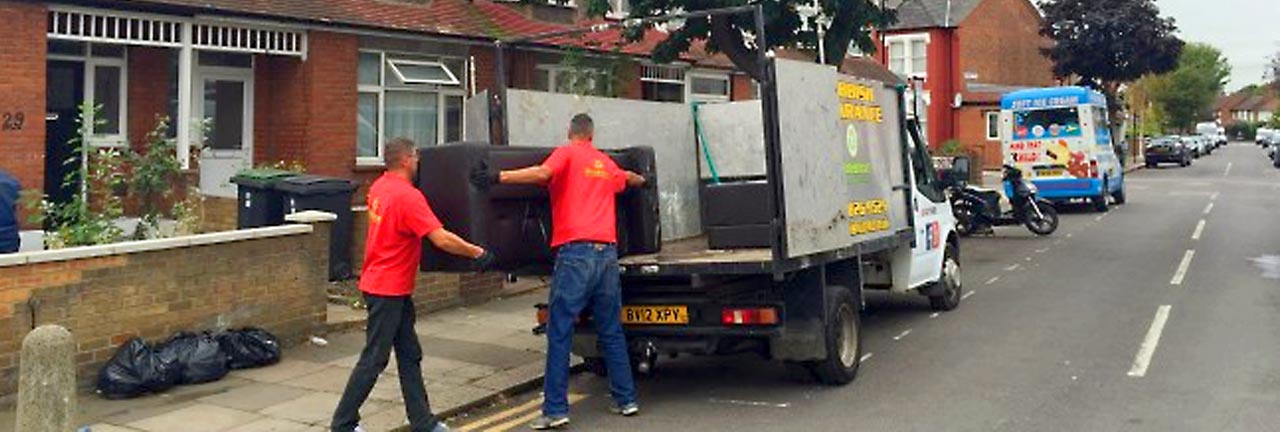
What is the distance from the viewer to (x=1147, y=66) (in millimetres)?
47438

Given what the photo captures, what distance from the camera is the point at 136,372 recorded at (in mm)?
7793

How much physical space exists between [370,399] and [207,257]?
2.15 meters

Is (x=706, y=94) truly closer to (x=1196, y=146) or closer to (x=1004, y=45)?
(x=1004, y=45)

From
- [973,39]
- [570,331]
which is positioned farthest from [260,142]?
[973,39]

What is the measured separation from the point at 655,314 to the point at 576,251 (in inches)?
38.5

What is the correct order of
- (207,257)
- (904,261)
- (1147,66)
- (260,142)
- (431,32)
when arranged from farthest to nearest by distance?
(1147,66) < (431,32) < (260,142) < (904,261) < (207,257)

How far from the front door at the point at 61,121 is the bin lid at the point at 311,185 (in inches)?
130

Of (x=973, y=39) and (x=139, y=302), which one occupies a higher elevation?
(x=973, y=39)

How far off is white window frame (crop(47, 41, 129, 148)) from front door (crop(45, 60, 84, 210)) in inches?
2.8

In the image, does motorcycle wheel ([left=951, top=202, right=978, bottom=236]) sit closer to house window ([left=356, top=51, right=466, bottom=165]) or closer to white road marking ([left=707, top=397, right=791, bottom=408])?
house window ([left=356, top=51, right=466, bottom=165])

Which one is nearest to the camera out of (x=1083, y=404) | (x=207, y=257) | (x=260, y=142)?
(x=1083, y=404)

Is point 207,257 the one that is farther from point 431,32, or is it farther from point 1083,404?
point 431,32

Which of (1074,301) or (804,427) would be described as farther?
(1074,301)

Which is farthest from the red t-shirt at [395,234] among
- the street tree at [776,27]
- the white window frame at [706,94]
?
the white window frame at [706,94]
